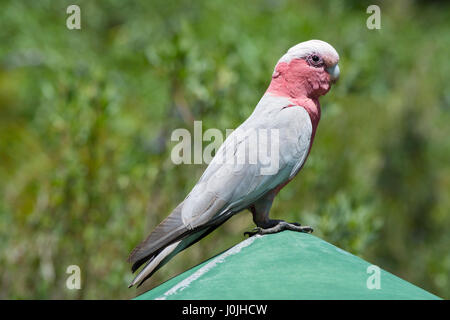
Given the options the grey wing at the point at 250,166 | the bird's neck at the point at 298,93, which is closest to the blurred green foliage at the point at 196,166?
the bird's neck at the point at 298,93

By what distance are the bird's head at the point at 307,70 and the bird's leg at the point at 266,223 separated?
1.91 ft

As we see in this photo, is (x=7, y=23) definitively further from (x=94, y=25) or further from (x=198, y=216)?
(x=198, y=216)

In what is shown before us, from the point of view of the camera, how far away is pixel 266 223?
3307 mm

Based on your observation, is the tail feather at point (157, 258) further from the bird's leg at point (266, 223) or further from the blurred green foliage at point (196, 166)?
the blurred green foliage at point (196, 166)

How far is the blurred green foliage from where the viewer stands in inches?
204

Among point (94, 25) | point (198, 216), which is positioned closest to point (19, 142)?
point (94, 25)

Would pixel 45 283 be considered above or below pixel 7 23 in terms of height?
below

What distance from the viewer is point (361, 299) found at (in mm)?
2426

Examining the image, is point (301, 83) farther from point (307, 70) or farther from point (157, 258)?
point (157, 258)

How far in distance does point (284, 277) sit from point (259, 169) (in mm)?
800

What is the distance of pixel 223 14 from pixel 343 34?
321cm

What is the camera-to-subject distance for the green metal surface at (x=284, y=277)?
8.13 feet

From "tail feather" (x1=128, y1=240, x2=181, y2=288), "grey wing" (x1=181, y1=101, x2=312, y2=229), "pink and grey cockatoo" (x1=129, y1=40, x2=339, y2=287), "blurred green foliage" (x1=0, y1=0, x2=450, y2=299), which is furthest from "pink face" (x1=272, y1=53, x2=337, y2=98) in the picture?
"blurred green foliage" (x1=0, y1=0, x2=450, y2=299)
